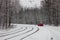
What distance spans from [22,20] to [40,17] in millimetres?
8635

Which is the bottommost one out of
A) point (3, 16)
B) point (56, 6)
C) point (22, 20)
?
point (22, 20)

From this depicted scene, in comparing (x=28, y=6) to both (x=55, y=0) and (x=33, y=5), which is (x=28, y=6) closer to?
(x=33, y=5)

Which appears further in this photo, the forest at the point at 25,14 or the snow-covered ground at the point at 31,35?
the forest at the point at 25,14

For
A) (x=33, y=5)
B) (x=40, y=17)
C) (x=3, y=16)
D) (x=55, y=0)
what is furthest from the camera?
(x=33, y=5)

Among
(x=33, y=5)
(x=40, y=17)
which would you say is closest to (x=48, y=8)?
(x=40, y=17)

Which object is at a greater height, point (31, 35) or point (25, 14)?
point (25, 14)

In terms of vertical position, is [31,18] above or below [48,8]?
below

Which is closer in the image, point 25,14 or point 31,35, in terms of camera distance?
point 31,35

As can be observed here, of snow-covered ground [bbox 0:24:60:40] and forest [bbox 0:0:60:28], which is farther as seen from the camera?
forest [bbox 0:0:60:28]

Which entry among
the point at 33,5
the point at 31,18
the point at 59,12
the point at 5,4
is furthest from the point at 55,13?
the point at 33,5

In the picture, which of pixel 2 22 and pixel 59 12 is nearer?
pixel 2 22

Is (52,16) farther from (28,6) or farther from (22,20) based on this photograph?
(28,6)

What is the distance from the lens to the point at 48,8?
115ft

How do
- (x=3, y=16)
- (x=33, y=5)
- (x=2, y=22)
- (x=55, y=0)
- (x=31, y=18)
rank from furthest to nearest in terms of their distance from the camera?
(x=33, y=5), (x=31, y=18), (x=55, y=0), (x=2, y=22), (x=3, y=16)
